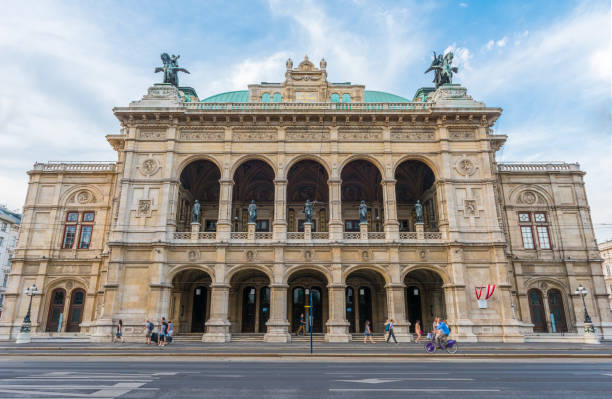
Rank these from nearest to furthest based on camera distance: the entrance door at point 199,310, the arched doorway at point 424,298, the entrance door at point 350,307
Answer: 1. the arched doorway at point 424,298
2. the entrance door at point 199,310
3. the entrance door at point 350,307

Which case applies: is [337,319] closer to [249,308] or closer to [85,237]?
[249,308]

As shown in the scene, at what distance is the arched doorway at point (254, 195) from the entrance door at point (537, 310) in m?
22.2

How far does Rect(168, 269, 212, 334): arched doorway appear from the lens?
2820cm

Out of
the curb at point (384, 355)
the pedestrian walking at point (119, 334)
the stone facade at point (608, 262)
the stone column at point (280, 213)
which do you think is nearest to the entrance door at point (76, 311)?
the pedestrian walking at point (119, 334)

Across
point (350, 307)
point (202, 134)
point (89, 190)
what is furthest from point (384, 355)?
point (89, 190)

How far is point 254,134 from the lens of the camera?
2784 centimetres

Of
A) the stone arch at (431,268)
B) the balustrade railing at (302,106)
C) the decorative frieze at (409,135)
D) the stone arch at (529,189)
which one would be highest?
the balustrade railing at (302,106)

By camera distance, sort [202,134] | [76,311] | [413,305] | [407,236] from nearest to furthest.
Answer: [407,236] → [202,134] → [76,311] → [413,305]

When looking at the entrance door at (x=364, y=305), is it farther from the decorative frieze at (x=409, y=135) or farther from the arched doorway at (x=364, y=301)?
the decorative frieze at (x=409, y=135)

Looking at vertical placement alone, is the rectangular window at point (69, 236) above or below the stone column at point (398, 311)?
above

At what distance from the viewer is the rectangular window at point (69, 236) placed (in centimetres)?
3058

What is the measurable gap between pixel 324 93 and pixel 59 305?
2795 centimetres

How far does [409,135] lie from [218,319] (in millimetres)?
19262

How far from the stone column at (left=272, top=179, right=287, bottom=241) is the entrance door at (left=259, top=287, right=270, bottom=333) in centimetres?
637
